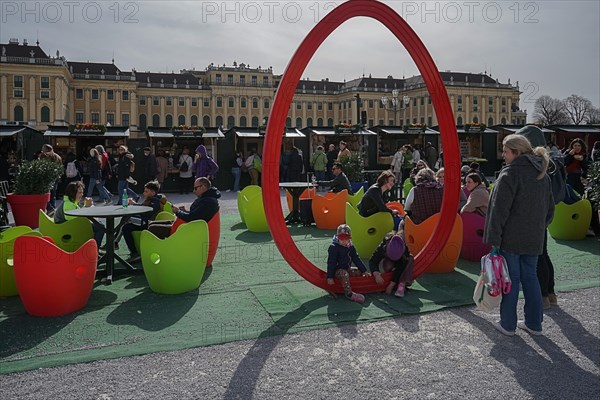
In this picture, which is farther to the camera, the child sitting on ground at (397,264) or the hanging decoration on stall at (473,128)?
the hanging decoration on stall at (473,128)

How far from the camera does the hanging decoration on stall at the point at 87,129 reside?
17.2 meters

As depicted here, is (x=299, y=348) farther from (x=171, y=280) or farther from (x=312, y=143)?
(x=312, y=143)

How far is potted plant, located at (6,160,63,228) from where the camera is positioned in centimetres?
938

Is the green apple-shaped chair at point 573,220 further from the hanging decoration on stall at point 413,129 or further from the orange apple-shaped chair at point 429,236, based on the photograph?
the hanging decoration on stall at point 413,129

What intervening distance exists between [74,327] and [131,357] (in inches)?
36.9

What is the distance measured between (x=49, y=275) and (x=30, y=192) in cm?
593

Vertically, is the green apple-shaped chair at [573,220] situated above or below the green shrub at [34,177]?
below

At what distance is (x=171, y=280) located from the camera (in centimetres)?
514

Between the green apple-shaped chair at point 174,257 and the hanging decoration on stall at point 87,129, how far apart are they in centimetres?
1374

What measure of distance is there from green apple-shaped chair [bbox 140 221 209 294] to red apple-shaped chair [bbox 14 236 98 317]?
0.63m

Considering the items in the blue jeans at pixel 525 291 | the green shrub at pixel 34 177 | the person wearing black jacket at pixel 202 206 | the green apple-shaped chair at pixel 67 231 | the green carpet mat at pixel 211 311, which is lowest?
the green carpet mat at pixel 211 311

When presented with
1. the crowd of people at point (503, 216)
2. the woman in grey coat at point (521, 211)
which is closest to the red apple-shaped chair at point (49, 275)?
the crowd of people at point (503, 216)

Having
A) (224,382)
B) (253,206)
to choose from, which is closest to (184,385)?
(224,382)

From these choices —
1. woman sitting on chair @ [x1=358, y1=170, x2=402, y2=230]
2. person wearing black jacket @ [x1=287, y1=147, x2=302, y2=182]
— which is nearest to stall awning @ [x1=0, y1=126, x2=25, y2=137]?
person wearing black jacket @ [x1=287, y1=147, x2=302, y2=182]
